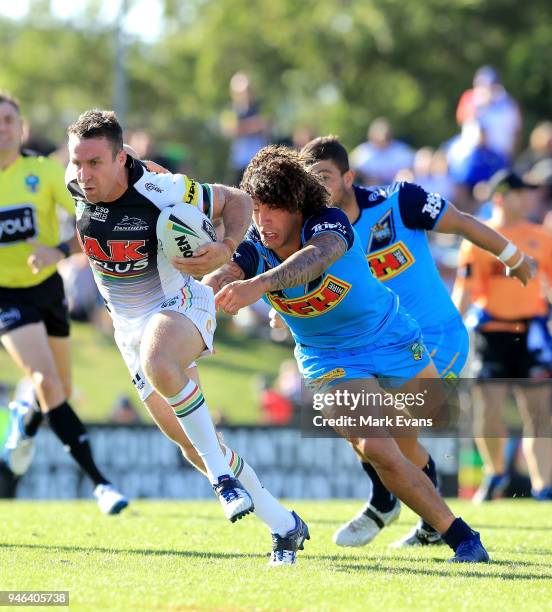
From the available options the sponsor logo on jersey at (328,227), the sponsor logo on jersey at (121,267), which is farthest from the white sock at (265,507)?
the sponsor logo on jersey at (328,227)

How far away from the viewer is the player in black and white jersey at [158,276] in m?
6.36

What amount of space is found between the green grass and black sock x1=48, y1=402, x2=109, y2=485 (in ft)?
29.5

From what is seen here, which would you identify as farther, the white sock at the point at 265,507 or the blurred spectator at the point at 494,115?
the blurred spectator at the point at 494,115

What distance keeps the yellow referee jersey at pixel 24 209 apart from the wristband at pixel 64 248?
0.91 feet

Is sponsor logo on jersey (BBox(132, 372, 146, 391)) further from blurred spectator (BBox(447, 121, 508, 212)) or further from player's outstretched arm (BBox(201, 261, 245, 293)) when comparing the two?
blurred spectator (BBox(447, 121, 508, 212))

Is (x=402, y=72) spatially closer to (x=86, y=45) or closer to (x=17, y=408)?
(x=86, y=45)

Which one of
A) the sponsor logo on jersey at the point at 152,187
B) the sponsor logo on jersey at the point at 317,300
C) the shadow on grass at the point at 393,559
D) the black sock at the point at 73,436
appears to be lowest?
the shadow on grass at the point at 393,559

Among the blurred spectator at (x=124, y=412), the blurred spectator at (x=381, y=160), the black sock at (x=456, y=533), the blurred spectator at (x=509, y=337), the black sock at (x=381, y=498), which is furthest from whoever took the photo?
the blurred spectator at (x=381, y=160)

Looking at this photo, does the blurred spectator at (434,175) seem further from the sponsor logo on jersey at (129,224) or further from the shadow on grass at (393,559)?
the sponsor logo on jersey at (129,224)

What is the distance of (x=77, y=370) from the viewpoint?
67.2ft

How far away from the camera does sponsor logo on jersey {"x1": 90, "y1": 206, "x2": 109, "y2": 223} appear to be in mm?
6742

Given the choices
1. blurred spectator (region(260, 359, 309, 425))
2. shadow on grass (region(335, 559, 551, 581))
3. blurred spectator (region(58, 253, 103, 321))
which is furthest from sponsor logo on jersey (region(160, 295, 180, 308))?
blurred spectator (region(58, 253, 103, 321))

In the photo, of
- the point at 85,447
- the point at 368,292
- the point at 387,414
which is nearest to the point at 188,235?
the point at 368,292

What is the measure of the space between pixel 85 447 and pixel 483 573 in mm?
3921
